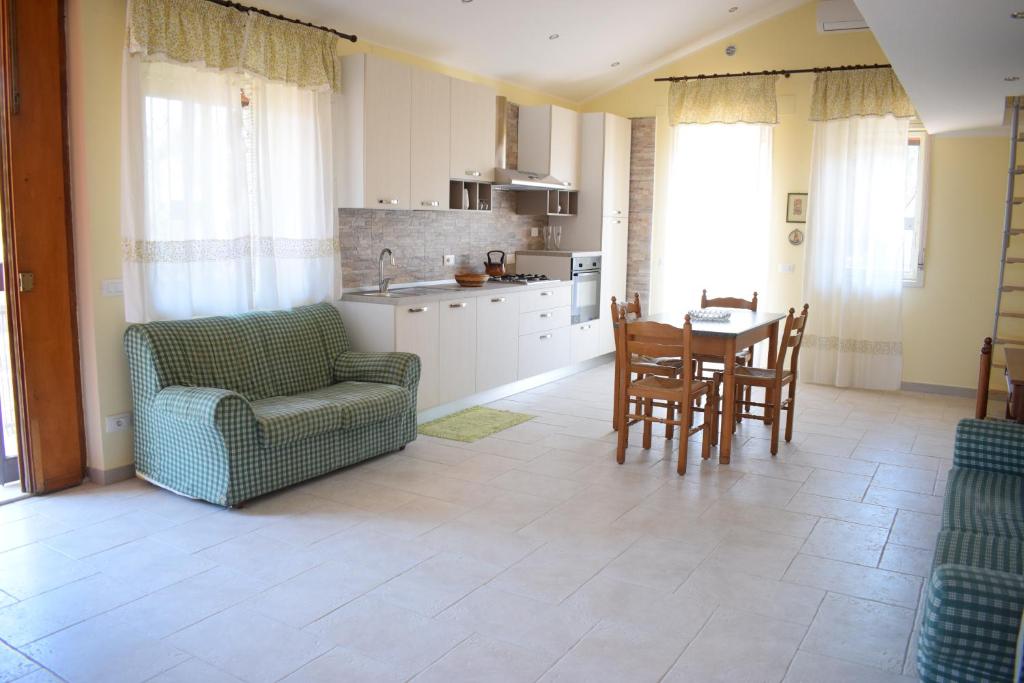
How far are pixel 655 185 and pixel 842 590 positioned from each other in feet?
18.3

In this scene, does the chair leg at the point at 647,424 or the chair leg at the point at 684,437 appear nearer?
the chair leg at the point at 684,437

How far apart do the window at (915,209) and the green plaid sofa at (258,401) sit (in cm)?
476

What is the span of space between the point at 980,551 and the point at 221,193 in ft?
13.3

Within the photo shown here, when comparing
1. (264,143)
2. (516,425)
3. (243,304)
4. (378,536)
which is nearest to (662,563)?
(378,536)

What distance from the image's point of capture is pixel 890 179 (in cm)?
683

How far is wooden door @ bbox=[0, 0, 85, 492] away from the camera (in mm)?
3787

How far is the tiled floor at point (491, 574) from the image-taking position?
2.57 metres

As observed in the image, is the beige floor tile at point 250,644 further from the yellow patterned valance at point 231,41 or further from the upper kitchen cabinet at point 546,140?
the upper kitchen cabinet at point 546,140

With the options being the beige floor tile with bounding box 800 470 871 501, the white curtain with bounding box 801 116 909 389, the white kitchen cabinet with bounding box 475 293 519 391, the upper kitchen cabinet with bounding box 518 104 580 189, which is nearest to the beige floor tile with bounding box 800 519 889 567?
the beige floor tile with bounding box 800 470 871 501

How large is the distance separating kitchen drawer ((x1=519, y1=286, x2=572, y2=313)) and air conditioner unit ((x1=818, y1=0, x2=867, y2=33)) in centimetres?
313

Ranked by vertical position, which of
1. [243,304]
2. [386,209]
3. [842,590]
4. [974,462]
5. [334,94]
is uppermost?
[334,94]

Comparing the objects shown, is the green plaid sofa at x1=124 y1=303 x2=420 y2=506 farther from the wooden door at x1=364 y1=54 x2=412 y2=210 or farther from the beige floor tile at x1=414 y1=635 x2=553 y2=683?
the beige floor tile at x1=414 y1=635 x2=553 y2=683

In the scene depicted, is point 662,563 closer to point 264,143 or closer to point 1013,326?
point 264,143

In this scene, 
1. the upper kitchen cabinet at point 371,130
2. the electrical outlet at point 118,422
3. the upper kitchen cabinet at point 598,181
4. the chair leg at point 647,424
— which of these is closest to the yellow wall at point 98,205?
the electrical outlet at point 118,422
